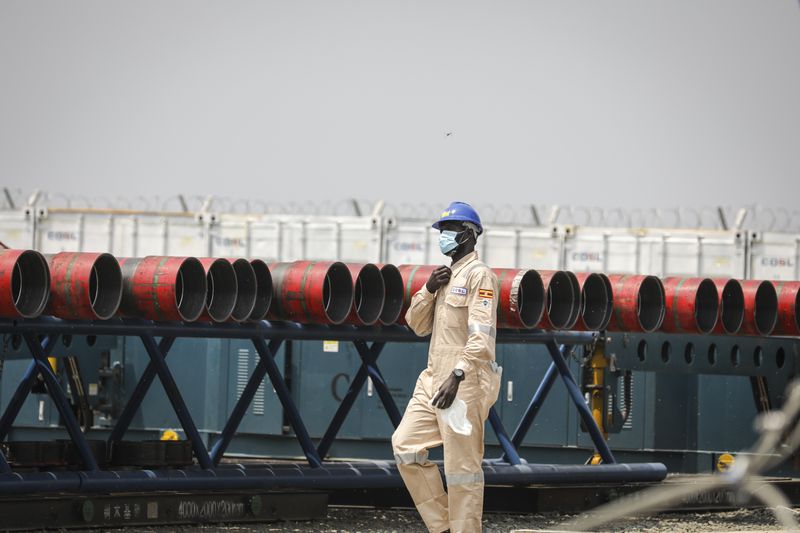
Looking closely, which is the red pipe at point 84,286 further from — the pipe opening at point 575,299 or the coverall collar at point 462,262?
the pipe opening at point 575,299

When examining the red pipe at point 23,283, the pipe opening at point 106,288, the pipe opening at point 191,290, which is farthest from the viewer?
the pipe opening at point 191,290

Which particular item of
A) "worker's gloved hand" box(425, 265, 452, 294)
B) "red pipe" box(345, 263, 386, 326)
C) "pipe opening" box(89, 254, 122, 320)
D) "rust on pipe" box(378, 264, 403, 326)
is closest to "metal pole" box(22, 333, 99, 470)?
"pipe opening" box(89, 254, 122, 320)

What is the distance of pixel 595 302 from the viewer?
34.9 feet

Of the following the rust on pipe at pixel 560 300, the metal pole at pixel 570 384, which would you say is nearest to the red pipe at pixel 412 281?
the rust on pipe at pixel 560 300

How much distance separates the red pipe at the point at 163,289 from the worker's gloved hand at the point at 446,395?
7.71ft

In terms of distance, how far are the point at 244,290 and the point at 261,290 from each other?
18cm

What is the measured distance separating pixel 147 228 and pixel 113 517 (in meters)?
22.4

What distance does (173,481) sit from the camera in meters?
9.07

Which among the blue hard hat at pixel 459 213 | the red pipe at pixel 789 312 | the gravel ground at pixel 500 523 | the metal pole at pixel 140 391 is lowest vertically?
the gravel ground at pixel 500 523

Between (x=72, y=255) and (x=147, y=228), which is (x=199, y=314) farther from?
(x=147, y=228)

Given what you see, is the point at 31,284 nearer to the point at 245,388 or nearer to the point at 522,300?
the point at 245,388

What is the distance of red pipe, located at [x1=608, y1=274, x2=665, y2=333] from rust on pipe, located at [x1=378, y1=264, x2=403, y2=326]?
6.00ft

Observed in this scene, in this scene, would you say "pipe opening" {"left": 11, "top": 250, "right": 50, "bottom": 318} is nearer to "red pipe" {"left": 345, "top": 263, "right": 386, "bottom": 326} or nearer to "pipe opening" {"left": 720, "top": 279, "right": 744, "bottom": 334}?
"red pipe" {"left": 345, "top": 263, "right": 386, "bottom": 326}

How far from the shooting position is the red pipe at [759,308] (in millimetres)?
11078
